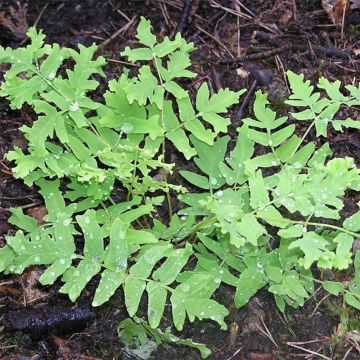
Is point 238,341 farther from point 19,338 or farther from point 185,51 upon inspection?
point 185,51

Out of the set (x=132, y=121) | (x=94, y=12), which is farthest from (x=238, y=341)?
(x=94, y=12)

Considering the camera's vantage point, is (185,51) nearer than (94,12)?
Yes

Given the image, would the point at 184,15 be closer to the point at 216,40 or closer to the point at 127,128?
the point at 216,40

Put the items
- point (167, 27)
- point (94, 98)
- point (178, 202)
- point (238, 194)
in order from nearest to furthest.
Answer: point (238, 194)
point (178, 202)
point (94, 98)
point (167, 27)

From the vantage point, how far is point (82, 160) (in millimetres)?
3354

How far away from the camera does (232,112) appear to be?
164 inches

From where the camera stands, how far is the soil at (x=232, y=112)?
338 centimetres

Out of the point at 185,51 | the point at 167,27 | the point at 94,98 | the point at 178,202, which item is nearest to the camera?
the point at 185,51

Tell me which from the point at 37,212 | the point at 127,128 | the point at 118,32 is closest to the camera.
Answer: the point at 127,128

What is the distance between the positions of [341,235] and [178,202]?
4.43ft

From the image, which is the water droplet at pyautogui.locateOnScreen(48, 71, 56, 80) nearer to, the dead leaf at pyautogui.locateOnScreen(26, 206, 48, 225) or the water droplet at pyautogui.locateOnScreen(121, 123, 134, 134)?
the water droplet at pyautogui.locateOnScreen(121, 123, 134, 134)

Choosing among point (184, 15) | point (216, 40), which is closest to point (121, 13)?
point (184, 15)

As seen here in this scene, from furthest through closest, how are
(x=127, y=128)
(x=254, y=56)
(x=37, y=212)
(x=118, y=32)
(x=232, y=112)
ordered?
(x=118, y=32), (x=254, y=56), (x=232, y=112), (x=37, y=212), (x=127, y=128)

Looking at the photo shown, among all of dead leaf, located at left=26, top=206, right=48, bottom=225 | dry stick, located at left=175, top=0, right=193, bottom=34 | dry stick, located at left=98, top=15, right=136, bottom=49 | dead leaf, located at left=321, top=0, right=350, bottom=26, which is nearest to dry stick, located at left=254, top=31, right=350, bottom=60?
dead leaf, located at left=321, top=0, right=350, bottom=26
